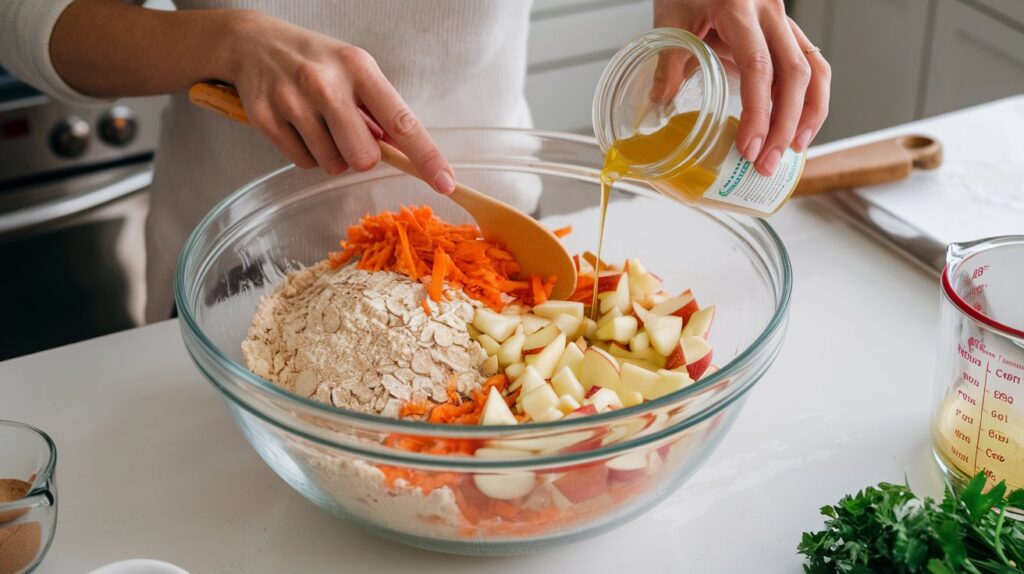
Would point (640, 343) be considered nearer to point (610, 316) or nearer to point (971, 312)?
point (610, 316)

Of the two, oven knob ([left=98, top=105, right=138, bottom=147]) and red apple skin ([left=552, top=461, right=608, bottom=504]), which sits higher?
red apple skin ([left=552, top=461, right=608, bottom=504])

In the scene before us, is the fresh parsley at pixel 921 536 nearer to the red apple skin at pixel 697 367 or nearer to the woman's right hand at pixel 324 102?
the red apple skin at pixel 697 367

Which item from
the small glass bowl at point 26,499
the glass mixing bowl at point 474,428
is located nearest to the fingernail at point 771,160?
the glass mixing bowl at point 474,428

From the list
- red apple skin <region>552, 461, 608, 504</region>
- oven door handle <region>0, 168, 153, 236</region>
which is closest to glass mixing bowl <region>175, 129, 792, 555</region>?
red apple skin <region>552, 461, 608, 504</region>

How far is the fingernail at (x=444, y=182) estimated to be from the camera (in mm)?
1026

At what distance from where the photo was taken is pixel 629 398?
0.92 meters

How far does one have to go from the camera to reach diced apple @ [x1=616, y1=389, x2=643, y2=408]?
91 centimetres

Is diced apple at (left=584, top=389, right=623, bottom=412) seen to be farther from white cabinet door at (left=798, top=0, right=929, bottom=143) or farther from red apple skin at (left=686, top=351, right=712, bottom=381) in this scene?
white cabinet door at (left=798, top=0, right=929, bottom=143)

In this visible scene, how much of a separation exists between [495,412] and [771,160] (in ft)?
1.23

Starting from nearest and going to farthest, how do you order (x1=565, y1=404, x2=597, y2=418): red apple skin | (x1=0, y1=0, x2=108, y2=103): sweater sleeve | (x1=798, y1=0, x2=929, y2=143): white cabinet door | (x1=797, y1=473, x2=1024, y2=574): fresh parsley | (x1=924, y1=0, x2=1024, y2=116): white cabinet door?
(x1=797, y1=473, x2=1024, y2=574): fresh parsley, (x1=565, y1=404, x2=597, y2=418): red apple skin, (x1=0, y1=0, x2=108, y2=103): sweater sleeve, (x1=924, y1=0, x2=1024, y2=116): white cabinet door, (x1=798, y1=0, x2=929, y2=143): white cabinet door

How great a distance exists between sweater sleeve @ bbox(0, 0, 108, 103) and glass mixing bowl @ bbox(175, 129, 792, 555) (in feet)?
1.34

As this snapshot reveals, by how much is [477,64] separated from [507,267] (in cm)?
48

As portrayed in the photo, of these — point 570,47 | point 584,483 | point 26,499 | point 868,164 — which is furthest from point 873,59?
point 26,499

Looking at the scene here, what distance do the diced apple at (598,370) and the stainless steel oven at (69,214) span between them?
167 centimetres
